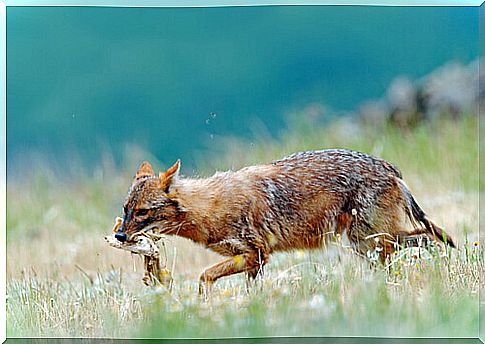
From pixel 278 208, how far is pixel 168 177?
797 millimetres

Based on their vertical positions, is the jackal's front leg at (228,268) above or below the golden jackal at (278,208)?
below

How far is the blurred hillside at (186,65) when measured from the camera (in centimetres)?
756

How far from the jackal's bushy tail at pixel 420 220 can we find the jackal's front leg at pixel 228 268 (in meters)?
1.15

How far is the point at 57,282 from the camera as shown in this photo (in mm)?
7570

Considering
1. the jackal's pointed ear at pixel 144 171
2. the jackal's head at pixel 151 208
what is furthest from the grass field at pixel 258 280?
the jackal's head at pixel 151 208

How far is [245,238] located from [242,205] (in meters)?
0.23

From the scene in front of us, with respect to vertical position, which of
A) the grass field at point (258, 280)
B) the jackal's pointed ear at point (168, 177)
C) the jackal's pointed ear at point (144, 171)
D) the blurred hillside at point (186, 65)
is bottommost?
the grass field at point (258, 280)

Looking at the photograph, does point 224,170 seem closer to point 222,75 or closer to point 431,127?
point 222,75

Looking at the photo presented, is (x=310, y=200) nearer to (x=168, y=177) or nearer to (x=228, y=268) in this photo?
(x=228, y=268)

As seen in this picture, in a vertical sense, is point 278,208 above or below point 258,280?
above

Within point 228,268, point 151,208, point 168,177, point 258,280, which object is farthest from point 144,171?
point 258,280

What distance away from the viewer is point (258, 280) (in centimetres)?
743

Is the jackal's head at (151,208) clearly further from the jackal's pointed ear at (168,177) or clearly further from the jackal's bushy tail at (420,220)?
the jackal's bushy tail at (420,220)

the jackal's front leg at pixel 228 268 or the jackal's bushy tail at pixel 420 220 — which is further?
the jackal's bushy tail at pixel 420 220
